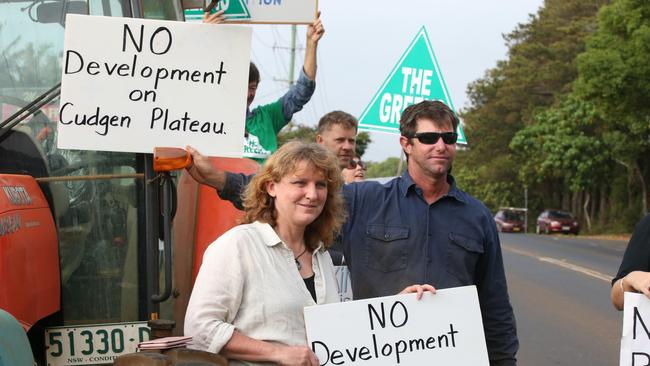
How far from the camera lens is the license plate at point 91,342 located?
156 inches

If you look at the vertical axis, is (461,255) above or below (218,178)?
below

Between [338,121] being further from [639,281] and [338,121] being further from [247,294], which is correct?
[247,294]

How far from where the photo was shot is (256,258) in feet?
11.6

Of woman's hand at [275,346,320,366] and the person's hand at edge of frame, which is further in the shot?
the person's hand at edge of frame

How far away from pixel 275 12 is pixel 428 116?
3.67 feet

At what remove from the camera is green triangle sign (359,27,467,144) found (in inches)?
403

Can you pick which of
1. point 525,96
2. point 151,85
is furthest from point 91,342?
point 525,96

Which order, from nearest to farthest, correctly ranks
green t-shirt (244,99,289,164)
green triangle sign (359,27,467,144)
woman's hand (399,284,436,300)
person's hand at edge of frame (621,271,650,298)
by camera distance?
person's hand at edge of frame (621,271,650,298)
woman's hand (399,284,436,300)
green t-shirt (244,99,289,164)
green triangle sign (359,27,467,144)

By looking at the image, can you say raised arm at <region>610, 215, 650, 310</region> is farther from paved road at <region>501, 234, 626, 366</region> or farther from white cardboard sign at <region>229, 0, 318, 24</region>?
paved road at <region>501, 234, 626, 366</region>

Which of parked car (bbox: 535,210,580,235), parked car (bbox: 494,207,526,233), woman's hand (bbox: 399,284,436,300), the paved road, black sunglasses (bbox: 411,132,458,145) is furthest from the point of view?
parked car (bbox: 494,207,526,233)

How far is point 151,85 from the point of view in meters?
4.02

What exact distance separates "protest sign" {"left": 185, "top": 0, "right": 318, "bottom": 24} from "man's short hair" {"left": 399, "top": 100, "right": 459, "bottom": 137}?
934 mm

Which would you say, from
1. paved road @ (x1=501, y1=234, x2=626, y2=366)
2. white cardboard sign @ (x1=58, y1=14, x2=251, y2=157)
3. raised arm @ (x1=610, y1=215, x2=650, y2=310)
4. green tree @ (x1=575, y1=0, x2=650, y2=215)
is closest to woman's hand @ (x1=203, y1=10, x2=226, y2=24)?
white cardboard sign @ (x1=58, y1=14, x2=251, y2=157)

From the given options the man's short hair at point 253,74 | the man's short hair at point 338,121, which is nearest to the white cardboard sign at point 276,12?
the man's short hair at point 253,74
